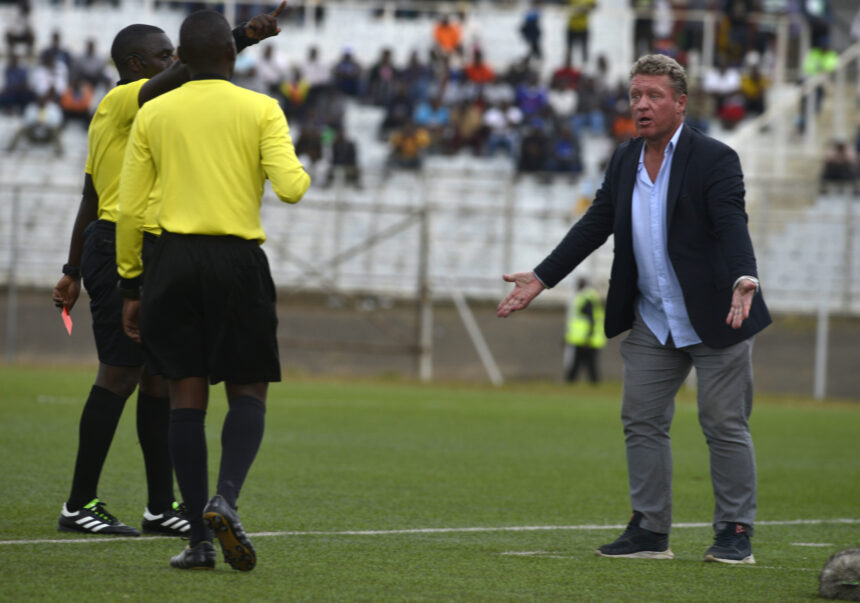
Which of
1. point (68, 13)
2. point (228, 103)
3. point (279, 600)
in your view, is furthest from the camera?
point (68, 13)

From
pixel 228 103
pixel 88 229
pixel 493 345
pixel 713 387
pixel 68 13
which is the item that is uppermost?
pixel 68 13

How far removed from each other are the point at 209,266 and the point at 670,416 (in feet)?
7.04

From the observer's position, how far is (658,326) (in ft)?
19.1

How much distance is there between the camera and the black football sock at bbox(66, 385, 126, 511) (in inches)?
233

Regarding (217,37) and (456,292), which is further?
(456,292)

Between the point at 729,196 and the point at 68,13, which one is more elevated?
the point at 68,13

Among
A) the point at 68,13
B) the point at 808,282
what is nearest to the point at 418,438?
the point at 808,282

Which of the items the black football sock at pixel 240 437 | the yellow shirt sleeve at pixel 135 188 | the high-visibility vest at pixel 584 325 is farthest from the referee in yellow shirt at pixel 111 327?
the high-visibility vest at pixel 584 325

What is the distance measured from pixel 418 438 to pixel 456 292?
1103cm

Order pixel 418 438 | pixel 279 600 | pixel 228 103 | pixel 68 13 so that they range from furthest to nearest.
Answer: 1. pixel 68 13
2. pixel 418 438
3. pixel 228 103
4. pixel 279 600

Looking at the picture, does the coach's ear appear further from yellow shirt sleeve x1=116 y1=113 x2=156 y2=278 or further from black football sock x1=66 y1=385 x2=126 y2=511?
black football sock x1=66 y1=385 x2=126 y2=511

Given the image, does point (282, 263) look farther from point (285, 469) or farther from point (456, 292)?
point (285, 469)

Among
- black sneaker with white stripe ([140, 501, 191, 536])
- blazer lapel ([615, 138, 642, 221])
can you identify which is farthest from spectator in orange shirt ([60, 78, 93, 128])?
blazer lapel ([615, 138, 642, 221])

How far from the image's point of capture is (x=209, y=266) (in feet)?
15.7
